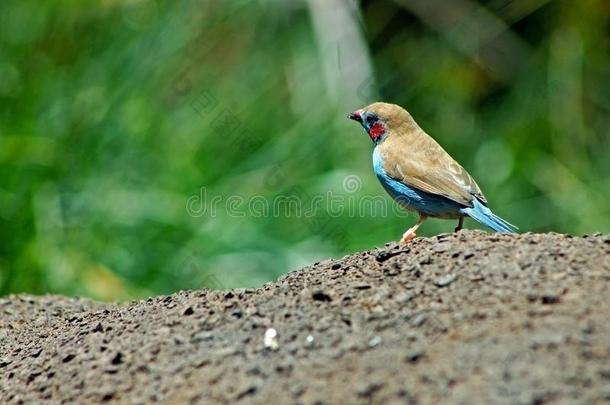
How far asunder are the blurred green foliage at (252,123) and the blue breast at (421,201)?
5.46 feet

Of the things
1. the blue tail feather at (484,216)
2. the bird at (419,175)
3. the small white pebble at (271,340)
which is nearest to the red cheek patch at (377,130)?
the bird at (419,175)

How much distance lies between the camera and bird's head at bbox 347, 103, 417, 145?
5277 mm

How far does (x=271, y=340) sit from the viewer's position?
3.06 m

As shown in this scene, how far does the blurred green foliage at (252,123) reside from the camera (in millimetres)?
6422

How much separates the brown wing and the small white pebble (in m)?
1.81

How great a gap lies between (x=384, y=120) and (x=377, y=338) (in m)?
2.47

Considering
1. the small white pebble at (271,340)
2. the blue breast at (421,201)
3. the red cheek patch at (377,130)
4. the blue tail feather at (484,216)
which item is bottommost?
the small white pebble at (271,340)

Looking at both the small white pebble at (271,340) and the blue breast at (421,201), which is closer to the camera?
the small white pebble at (271,340)

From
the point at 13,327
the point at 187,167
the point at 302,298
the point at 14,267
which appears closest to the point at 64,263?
the point at 14,267

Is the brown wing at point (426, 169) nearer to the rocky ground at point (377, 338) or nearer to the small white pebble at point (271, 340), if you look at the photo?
the rocky ground at point (377, 338)

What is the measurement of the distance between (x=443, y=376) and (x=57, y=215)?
4.17m

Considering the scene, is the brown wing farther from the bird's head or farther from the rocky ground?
the rocky ground

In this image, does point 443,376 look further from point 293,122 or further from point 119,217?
point 293,122

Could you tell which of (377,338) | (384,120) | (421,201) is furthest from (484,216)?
(377,338)
